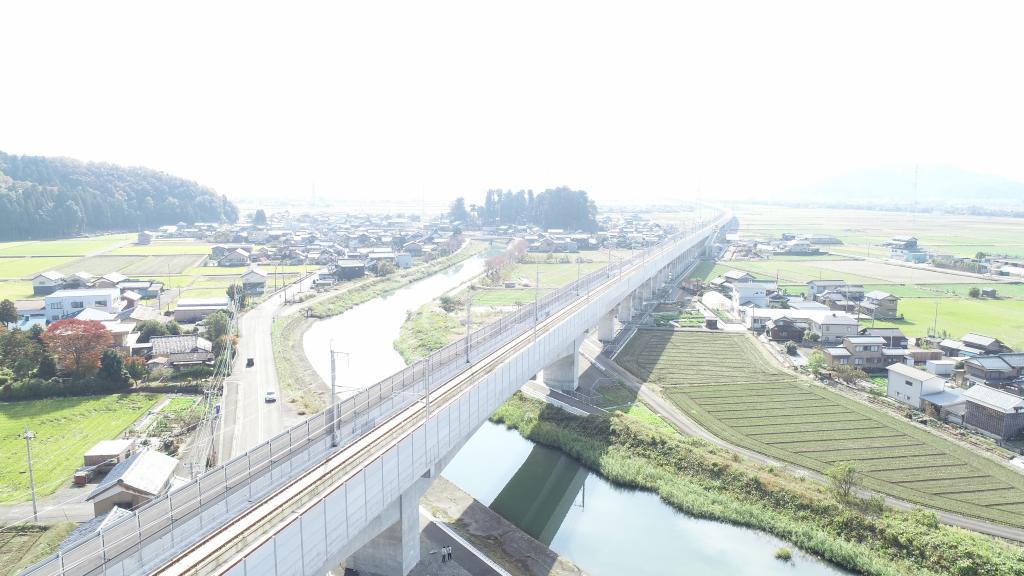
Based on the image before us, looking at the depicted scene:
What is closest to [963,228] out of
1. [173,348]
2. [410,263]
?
[410,263]

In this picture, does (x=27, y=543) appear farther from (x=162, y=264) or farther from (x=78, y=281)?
(x=162, y=264)

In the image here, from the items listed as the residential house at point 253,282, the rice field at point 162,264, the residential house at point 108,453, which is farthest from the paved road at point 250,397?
the rice field at point 162,264

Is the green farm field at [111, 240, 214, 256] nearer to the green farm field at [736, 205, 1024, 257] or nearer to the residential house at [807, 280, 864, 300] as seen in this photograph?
the residential house at [807, 280, 864, 300]

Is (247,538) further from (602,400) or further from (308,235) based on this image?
(308,235)

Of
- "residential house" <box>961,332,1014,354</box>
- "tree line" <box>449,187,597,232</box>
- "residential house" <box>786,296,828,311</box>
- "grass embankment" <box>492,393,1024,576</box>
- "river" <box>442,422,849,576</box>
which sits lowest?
"river" <box>442,422,849,576</box>

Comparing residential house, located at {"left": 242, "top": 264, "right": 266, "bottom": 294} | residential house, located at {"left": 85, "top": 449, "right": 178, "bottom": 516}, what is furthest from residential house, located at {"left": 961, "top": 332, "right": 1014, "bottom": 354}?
residential house, located at {"left": 242, "top": 264, "right": 266, "bottom": 294}

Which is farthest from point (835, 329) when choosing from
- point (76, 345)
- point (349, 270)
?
point (349, 270)
